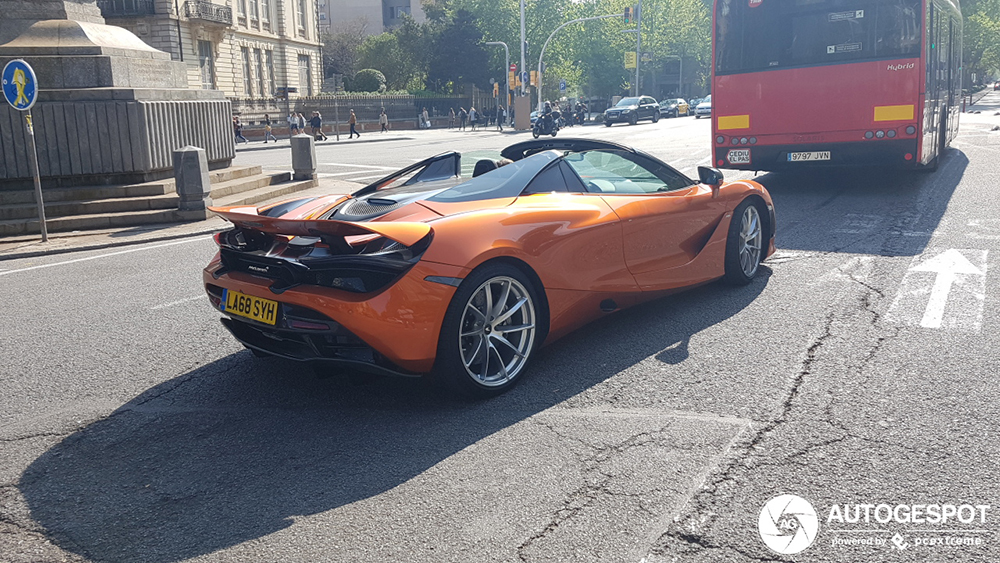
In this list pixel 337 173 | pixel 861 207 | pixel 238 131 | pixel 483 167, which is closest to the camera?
pixel 483 167

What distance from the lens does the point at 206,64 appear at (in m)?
52.5

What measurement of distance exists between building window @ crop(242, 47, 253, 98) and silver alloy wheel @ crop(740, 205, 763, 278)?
55.4m

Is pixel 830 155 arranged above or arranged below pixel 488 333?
above

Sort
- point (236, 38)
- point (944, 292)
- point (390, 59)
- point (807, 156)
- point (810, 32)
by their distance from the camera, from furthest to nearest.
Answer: point (390, 59), point (236, 38), point (807, 156), point (810, 32), point (944, 292)

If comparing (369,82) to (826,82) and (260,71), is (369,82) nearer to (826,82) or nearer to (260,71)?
(260,71)

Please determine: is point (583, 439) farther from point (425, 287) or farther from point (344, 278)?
point (344, 278)

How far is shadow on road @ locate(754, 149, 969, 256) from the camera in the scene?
851cm

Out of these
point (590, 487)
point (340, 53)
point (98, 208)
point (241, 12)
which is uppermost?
point (241, 12)

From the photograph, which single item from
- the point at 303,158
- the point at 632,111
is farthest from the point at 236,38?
the point at 303,158

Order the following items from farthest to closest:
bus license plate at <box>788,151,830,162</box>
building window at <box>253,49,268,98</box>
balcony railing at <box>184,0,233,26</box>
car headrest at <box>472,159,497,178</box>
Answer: building window at <box>253,49,268,98</box> < balcony railing at <box>184,0,233,26</box> < bus license plate at <box>788,151,830,162</box> < car headrest at <box>472,159,497,178</box>

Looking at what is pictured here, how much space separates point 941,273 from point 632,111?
44672mm

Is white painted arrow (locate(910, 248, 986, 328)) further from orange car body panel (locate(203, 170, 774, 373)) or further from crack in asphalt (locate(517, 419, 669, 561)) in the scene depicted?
crack in asphalt (locate(517, 419, 669, 561))

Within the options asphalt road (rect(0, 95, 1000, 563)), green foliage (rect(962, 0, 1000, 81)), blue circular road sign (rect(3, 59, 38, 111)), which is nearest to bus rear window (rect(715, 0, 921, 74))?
asphalt road (rect(0, 95, 1000, 563))

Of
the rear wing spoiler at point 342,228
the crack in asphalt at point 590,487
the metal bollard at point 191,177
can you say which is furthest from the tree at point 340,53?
the crack in asphalt at point 590,487
